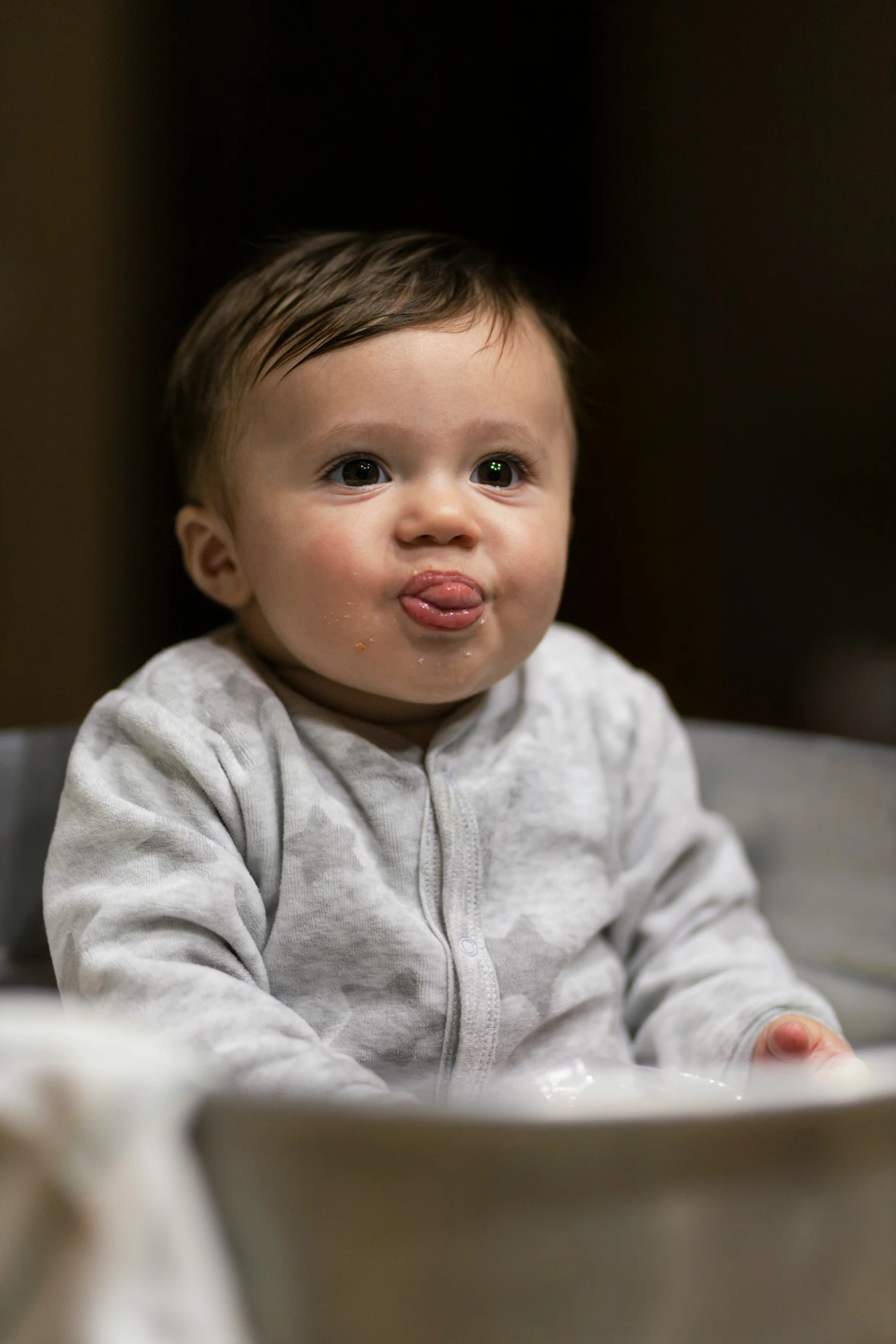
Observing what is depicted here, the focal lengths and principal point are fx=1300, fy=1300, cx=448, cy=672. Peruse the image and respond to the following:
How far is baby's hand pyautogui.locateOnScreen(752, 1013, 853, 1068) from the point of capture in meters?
0.65

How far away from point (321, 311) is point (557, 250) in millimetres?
931

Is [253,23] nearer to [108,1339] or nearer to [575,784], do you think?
[575,784]

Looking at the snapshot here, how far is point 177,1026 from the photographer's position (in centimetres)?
53

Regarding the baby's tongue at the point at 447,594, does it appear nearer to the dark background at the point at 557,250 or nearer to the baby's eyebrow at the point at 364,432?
the baby's eyebrow at the point at 364,432

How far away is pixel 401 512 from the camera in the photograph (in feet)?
2.05

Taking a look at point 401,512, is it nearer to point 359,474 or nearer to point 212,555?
point 359,474

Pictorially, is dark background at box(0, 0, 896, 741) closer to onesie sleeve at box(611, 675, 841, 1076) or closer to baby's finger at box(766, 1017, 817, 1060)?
onesie sleeve at box(611, 675, 841, 1076)

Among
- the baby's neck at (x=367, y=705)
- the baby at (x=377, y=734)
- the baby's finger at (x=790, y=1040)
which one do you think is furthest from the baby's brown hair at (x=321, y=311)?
the baby's finger at (x=790, y=1040)

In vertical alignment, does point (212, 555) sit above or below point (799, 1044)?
above

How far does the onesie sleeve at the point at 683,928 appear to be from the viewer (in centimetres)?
71

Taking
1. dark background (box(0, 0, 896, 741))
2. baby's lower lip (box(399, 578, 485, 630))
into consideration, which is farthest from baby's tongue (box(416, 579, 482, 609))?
dark background (box(0, 0, 896, 741))

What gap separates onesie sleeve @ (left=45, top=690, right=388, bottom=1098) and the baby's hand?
8.8 inches

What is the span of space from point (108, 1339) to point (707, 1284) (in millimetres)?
167

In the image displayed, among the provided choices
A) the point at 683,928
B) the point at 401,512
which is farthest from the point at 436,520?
the point at 683,928
